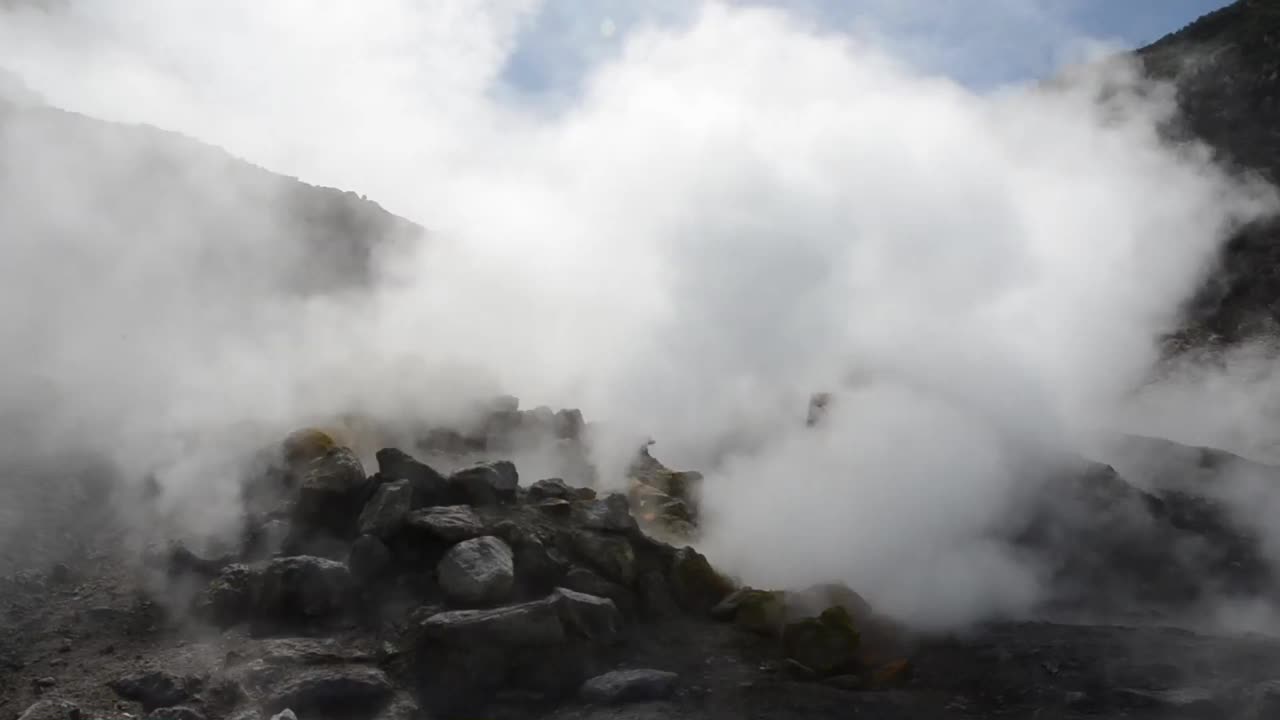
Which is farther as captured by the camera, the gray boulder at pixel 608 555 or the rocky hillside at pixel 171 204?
the rocky hillside at pixel 171 204

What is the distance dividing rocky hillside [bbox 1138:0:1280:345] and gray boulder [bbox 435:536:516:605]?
14902mm

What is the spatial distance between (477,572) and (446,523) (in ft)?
2.25

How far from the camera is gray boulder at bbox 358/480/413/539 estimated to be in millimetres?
8016

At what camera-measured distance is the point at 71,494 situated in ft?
28.6

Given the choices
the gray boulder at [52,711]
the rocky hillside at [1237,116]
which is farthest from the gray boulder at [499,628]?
the rocky hillside at [1237,116]

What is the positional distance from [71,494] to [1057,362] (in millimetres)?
13437

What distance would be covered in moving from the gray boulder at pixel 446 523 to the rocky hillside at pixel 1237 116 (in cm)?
1481

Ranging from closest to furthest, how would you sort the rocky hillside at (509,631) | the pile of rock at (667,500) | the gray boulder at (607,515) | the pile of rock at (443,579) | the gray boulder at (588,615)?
the rocky hillside at (509,631)
the pile of rock at (443,579)
the gray boulder at (588,615)
the gray boulder at (607,515)
the pile of rock at (667,500)

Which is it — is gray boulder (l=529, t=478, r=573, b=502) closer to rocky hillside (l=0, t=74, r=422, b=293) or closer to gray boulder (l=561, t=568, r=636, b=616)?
gray boulder (l=561, t=568, r=636, b=616)

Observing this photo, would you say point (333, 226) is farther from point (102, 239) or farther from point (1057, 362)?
point (1057, 362)

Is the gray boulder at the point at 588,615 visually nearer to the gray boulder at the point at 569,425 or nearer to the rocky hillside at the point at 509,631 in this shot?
the rocky hillside at the point at 509,631

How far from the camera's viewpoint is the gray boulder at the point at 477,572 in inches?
294

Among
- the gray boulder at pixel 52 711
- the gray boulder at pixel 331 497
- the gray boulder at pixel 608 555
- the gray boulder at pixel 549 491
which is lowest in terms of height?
the gray boulder at pixel 52 711

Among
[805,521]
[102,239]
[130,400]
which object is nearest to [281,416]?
[130,400]
